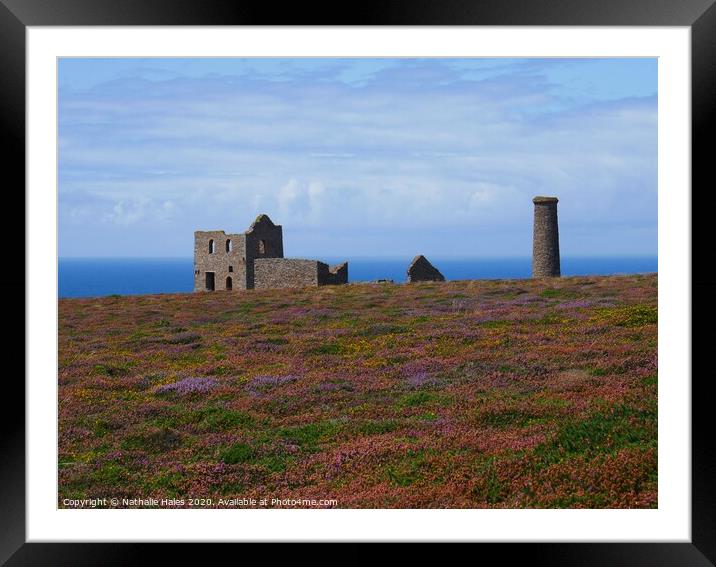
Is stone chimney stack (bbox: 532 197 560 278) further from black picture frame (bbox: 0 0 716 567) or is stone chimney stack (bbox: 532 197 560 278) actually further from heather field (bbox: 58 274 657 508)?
black picture frame (bbox: 0 0 716 567)

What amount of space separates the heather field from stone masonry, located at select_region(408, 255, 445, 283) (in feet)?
73.1

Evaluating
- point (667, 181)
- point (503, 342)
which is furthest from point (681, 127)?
point (503, 342)

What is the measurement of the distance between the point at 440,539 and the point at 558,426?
358 cm

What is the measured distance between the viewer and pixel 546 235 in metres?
49.2

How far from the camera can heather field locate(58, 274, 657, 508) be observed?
34.3 ft

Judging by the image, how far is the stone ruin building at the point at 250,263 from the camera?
52.8 m

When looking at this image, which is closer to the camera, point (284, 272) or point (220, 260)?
point (284, 272)

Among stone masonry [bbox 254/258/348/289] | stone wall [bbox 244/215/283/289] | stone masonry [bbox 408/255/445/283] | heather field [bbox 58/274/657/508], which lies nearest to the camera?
heather field [bbox 58/274/657/508]

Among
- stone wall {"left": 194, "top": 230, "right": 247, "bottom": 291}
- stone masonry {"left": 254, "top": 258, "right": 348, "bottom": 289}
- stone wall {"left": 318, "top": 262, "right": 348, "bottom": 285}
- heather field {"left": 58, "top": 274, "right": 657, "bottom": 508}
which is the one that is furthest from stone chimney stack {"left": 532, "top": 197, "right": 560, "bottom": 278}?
heather field {"left": 58, "top": 274, "right": 657, "bottom": 508}

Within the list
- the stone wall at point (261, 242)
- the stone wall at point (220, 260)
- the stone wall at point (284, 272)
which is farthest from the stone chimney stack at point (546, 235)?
the stone wall at point (220, 260)
